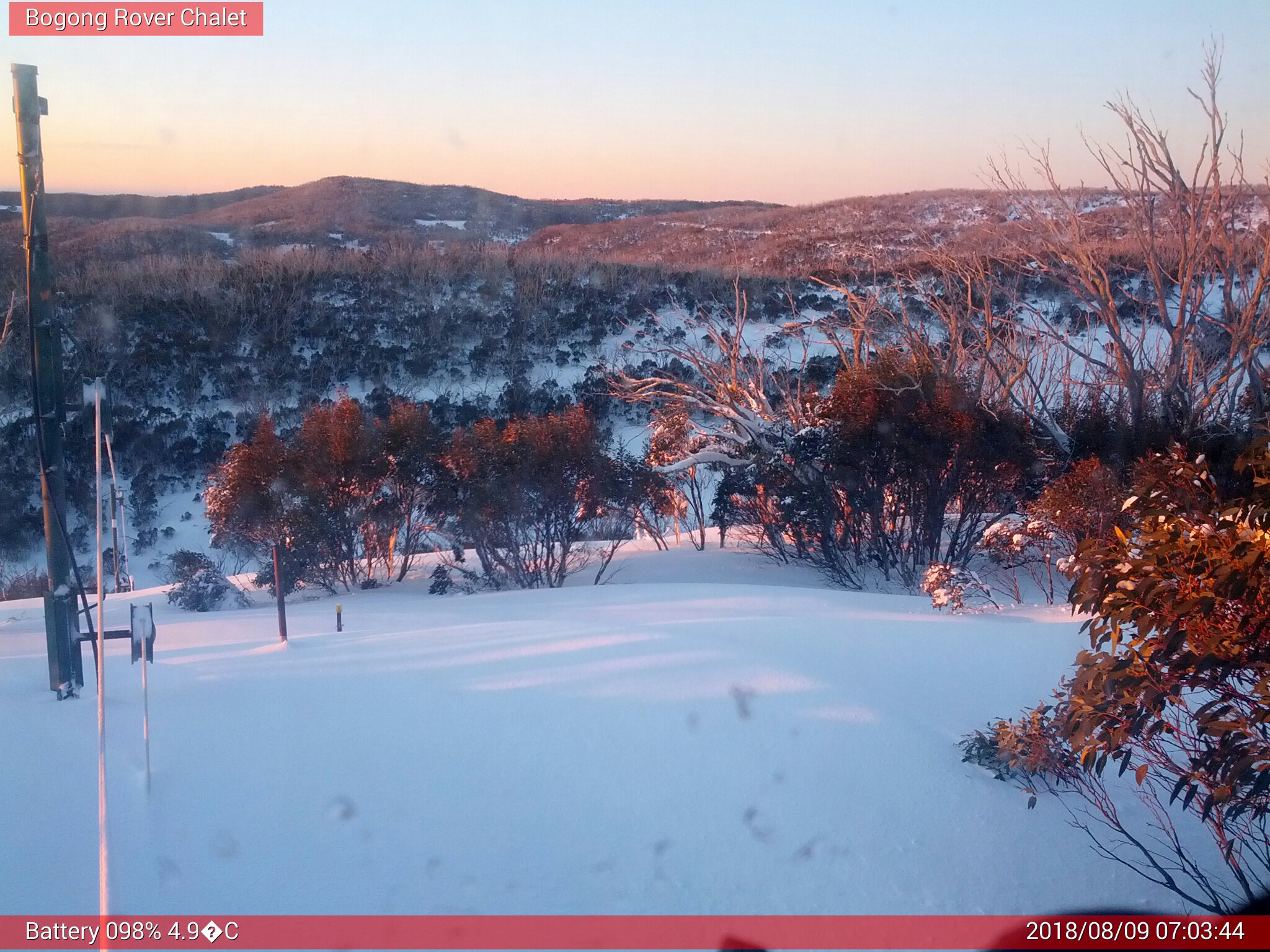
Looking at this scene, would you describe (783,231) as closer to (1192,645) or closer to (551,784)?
(551,784)

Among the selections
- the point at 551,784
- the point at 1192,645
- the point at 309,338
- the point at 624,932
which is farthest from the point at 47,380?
the point at 309,338

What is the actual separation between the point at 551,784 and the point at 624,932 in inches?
34.0

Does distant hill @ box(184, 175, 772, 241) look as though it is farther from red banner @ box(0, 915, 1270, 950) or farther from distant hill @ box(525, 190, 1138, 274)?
red banner @ box(0, 915, 1270, 950)

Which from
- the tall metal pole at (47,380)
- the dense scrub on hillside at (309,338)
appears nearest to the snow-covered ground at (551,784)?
the tall metal pole at (47,380)

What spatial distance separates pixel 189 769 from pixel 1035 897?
3622mm

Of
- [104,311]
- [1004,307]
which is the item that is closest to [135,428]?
[104,311]

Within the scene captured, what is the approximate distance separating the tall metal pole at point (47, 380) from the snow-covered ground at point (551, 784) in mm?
338

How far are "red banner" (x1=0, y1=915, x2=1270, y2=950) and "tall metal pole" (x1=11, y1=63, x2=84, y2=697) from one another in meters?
2.25

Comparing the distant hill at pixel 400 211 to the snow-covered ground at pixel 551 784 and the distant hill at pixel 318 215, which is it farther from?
the snow-covered ground at pixel 551 784

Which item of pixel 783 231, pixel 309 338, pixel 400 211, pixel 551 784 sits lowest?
pixel 551 784

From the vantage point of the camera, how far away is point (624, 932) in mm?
3240

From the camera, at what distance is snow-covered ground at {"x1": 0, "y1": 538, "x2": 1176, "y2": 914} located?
11.2 feet

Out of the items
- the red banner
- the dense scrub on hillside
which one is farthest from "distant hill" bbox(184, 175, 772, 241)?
the red banner

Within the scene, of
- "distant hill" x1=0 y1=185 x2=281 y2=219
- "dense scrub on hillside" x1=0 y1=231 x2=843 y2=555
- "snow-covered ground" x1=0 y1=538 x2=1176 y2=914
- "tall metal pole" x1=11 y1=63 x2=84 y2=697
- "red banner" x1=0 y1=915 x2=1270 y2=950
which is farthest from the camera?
"distant hill" x1=0 y1=185 x2=281 y2=219
